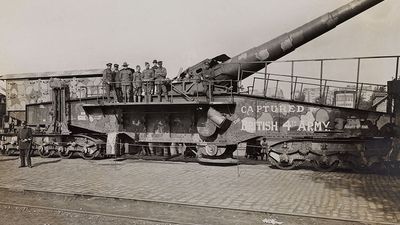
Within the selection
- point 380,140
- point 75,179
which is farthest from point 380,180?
point 75,179

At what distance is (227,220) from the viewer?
6484mm

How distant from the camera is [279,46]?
A: 506 inches

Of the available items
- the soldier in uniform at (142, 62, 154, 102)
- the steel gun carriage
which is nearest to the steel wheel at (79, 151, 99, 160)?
the steel gun carriage

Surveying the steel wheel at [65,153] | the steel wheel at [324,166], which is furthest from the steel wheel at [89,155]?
the steel wheel at [324,166]

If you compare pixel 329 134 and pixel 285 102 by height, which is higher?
pixel 285 102

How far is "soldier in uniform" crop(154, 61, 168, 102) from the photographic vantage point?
45.2 feet

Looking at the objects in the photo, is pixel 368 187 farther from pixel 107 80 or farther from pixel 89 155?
pixel 89 155

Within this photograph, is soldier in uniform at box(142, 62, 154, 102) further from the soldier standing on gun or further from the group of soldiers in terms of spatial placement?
the soldier standing on gun

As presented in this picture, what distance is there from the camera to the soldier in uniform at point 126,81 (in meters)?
14.6

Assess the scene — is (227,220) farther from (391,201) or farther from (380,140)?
(380,140)

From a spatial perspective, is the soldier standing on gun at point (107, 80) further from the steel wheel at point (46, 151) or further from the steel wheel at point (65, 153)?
the steel wheel at point (46, 151)

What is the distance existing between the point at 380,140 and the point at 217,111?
5080 mm

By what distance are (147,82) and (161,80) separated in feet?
2.18

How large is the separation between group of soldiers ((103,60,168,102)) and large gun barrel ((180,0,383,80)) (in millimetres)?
1172
